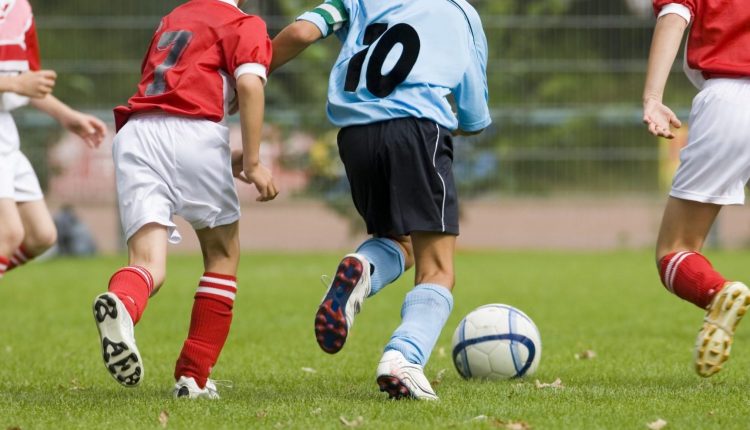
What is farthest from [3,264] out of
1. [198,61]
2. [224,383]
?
[198,61]

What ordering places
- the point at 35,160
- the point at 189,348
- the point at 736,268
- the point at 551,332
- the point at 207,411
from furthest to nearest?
the point at 35,160 → the point at 736,268 → the point at 551,332 → the point at 189,348 → the point at 207,411

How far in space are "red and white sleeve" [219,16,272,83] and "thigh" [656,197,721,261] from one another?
172 centimetres

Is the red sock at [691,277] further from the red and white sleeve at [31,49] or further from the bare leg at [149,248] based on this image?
the red and white sleeve at [31,49]

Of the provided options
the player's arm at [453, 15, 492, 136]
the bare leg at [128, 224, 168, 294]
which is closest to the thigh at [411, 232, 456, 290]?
the player's arm at [453, 15, 492, 136]

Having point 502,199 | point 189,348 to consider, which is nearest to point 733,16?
point 189,348

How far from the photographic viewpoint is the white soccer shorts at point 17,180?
6156mm

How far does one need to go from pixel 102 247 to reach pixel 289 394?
47.5 feet

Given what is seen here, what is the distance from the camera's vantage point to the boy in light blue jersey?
4754 millimetres

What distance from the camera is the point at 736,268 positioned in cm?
1421

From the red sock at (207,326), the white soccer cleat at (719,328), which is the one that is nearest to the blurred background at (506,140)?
the red sock at (207,326)

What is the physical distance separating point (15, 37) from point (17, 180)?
709 mm

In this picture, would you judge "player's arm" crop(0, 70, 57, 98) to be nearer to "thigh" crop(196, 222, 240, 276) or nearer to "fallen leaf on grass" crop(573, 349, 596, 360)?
"thigh" crop(196, 222, 240, 276)

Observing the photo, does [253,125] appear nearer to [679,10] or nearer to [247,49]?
[247,49]

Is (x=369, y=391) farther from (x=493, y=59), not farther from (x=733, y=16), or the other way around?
(x=493, y=59)
